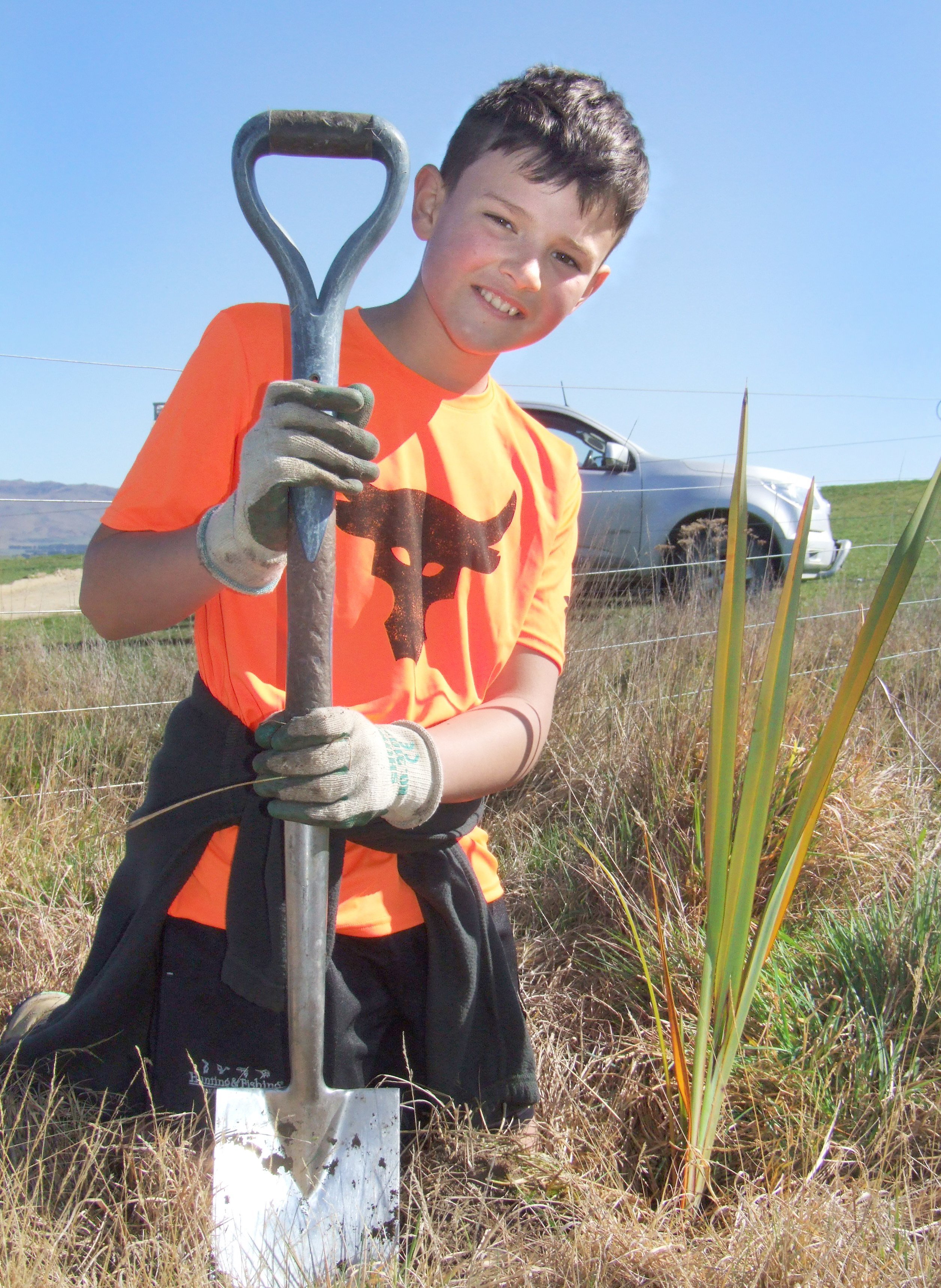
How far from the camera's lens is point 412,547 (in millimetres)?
1556

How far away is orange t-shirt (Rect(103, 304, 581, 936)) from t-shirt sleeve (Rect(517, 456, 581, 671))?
0.08m

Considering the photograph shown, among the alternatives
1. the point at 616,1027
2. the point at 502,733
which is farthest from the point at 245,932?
the point at 616,1027

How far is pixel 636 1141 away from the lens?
177 centimetres

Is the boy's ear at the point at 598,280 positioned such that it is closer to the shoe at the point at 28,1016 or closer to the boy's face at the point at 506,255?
the boy's face at the point at 506,255

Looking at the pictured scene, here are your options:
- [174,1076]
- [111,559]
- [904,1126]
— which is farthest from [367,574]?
[904,1126]

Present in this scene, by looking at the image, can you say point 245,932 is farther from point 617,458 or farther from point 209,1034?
point 617,458

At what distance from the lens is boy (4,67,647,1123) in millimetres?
1458

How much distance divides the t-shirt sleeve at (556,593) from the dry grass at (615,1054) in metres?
0.80

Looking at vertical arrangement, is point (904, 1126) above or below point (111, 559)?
below

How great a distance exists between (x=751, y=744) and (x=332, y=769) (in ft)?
2.01

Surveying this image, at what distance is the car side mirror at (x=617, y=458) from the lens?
19.3ft

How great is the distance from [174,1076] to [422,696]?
2.42 ft

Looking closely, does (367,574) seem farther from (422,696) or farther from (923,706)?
(923,706)

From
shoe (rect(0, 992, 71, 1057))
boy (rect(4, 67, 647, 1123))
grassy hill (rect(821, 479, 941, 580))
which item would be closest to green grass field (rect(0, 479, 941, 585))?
grassy hill (rect(821, 479, 941, 580))
